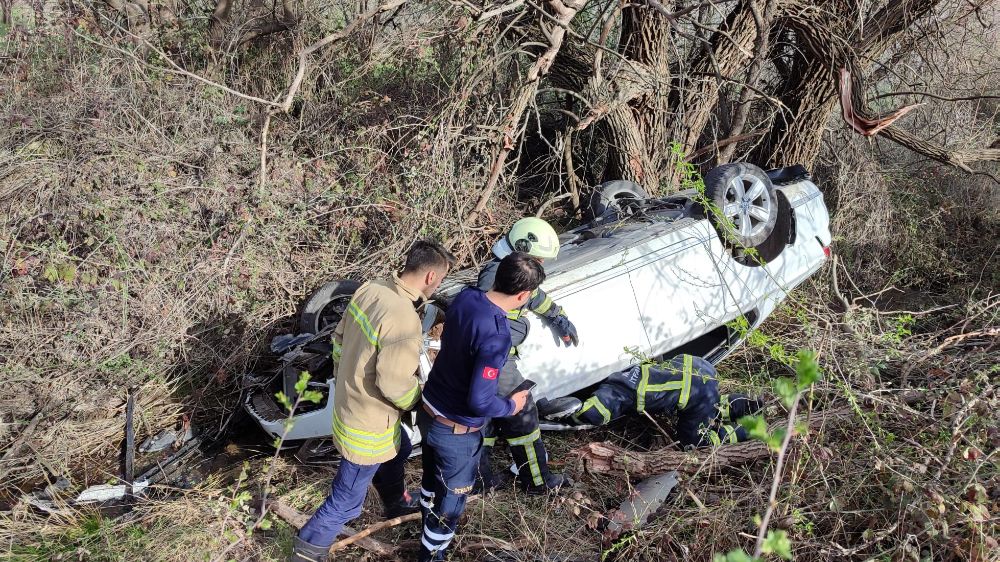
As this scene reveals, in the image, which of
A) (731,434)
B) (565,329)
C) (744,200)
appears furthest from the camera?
(744,200)

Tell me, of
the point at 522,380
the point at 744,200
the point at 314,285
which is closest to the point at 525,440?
the point at 522,380

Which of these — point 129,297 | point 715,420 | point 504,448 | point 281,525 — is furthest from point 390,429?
point 129,297

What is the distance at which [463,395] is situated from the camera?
3053mm

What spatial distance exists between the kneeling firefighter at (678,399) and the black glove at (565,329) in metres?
0.34

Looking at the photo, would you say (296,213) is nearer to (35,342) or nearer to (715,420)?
(35,342)

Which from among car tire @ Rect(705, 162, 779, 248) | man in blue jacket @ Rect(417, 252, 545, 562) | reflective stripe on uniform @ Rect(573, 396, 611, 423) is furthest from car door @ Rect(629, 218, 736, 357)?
man in blue jacket @ Rect(417, 252, 545, 562)

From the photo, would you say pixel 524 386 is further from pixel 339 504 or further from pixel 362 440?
pixel 339 504

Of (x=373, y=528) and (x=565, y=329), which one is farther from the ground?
(x=565, y=329)

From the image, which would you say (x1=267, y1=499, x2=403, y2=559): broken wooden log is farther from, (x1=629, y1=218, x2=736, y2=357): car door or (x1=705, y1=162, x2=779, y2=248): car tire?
(x1=705, y1=162, x2=779, y2=248): car tire

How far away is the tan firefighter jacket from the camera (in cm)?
296

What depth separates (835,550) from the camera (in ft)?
9.52

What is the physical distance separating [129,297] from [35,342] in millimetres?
666

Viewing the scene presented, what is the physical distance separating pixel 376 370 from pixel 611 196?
3.40 meters

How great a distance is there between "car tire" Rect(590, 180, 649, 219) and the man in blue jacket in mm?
2706
